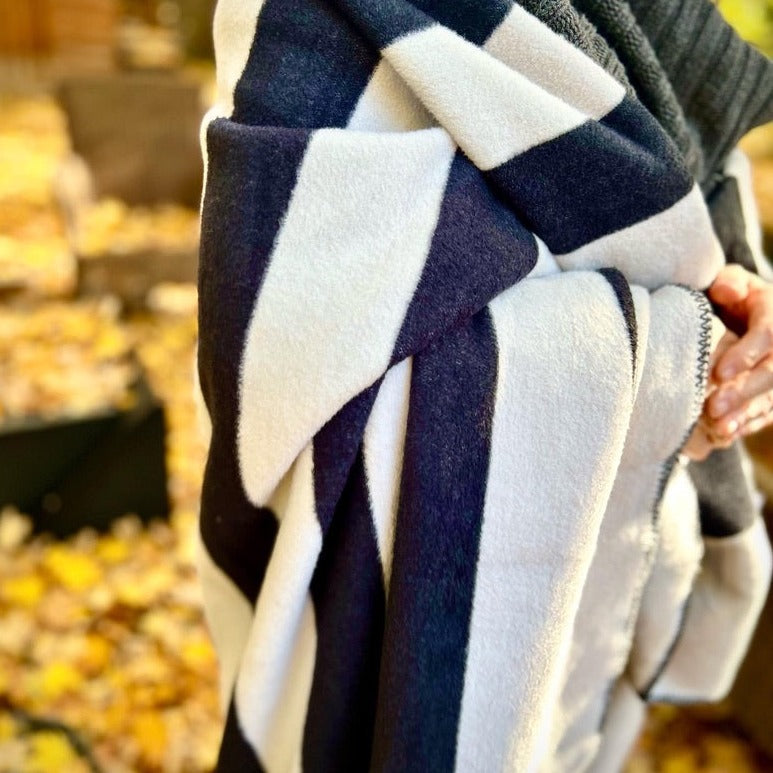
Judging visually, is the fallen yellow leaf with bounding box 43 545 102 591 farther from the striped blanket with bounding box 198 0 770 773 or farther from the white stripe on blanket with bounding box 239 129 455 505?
the white stripe on blanket with bounding box 239 129 455 505

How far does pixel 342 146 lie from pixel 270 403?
167 mm

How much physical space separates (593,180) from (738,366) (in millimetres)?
195

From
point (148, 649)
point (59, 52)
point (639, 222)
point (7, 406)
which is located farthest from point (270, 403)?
Answer: point (59, 52)

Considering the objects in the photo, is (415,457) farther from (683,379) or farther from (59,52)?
(59,52)

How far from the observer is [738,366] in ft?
1.82

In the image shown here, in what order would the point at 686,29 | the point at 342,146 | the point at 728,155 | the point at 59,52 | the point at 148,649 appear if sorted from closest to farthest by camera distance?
the point at 342,146 → the point at 686,29 → the point at 728,155 → the point at 148,649 → the point at 59,52

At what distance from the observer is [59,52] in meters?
5.00

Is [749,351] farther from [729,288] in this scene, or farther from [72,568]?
[72,568]

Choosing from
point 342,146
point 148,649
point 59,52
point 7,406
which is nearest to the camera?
point 342,146

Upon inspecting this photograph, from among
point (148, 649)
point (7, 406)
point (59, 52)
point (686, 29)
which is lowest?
point (59, 52)

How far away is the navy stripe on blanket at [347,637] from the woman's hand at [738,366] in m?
0.27

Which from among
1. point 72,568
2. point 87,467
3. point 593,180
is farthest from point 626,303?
point 72,568

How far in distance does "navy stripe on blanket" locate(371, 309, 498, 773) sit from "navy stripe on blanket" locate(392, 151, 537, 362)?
2cm

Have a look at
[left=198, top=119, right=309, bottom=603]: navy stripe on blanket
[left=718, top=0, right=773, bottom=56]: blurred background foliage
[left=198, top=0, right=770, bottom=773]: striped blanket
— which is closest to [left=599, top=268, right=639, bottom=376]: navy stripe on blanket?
[left=198, top=0, right=770, bottom=773]: striped blanket
